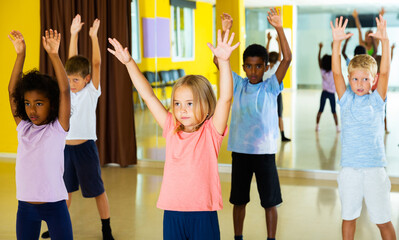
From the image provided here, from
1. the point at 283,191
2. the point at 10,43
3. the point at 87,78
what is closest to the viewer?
the point at 87,78

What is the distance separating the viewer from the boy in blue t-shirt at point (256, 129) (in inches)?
115

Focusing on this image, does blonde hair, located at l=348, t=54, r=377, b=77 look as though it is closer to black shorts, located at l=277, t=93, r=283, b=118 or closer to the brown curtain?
black shorts, located at l=277, t=93, r=283, b=118

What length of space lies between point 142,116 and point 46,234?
2460 millimetres

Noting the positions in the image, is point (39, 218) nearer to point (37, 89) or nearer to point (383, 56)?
point (37, 89)

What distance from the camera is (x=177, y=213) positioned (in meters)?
2.10

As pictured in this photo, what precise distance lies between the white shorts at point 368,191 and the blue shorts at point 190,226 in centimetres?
87

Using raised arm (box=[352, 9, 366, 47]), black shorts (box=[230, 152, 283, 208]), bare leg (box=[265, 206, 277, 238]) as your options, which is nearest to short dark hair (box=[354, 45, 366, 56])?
raised arm (box=[352, 9, 366, 47])

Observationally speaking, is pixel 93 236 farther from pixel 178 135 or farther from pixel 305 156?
pixel 305 156

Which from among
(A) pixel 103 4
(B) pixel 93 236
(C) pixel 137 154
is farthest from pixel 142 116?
(B) pixel 93 236

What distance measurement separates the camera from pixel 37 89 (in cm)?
234

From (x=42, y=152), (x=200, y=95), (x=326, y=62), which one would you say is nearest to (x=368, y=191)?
(x=200, y=95)

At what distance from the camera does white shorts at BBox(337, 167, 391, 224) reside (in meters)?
2.54

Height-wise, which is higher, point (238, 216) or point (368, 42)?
point (368, 42)

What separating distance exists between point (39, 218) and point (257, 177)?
4.25 feet
